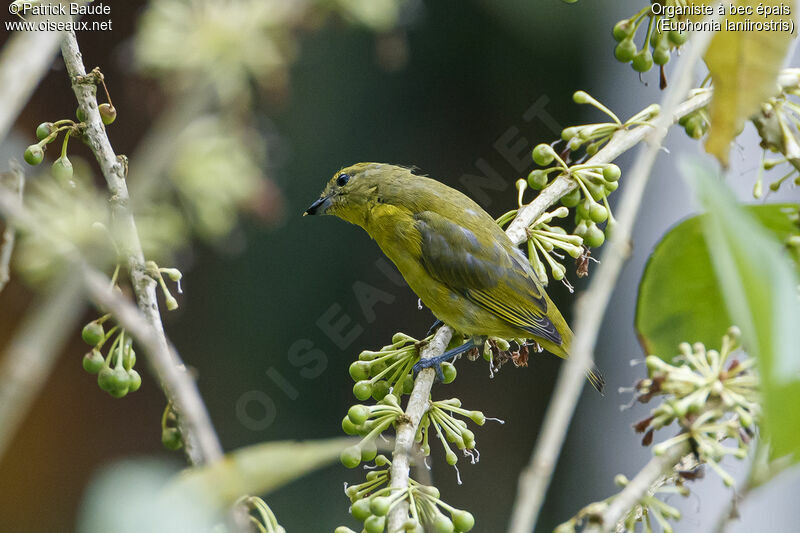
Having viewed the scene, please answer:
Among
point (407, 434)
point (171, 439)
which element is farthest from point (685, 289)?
point (171, 439)

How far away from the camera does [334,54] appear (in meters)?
4.08

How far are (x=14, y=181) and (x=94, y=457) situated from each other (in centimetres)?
358

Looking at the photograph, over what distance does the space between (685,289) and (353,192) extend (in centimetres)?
191

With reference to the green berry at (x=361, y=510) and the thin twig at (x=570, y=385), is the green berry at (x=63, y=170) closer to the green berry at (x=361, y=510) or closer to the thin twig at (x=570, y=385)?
the green berry at (x=361, y=510)

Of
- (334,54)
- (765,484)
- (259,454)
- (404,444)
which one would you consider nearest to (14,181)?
(259,454)

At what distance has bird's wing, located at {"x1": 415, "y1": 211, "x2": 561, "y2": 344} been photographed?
2.61 meters

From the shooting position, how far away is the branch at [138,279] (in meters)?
0.48

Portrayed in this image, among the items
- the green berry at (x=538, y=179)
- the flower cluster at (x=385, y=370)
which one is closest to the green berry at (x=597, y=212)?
the green berry at (x=538, y=179)

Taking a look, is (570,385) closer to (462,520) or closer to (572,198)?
(462,520)

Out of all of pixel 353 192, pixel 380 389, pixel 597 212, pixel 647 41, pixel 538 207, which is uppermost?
pixel 353 192

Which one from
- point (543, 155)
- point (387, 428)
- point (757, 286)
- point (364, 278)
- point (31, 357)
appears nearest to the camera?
point (31, 357)

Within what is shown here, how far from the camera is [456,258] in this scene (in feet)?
8.73

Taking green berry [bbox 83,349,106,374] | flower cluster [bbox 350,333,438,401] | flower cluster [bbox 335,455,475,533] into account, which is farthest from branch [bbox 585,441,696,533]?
green berry [bbox 83,349,106,374]

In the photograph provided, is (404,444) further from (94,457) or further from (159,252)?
(94,457)
